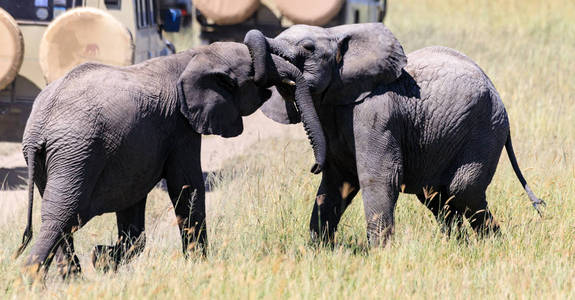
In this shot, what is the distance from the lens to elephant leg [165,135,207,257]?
5.46 m

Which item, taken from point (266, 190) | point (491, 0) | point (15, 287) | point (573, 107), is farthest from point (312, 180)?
point (491, 0)

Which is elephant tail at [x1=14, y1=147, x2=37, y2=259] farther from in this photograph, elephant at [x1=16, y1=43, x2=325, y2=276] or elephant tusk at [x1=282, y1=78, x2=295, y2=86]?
elephant tusk at [x1=282, y1=78, x2=295, y2=86]

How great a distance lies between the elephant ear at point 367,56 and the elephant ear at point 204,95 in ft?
Answer: 2.46

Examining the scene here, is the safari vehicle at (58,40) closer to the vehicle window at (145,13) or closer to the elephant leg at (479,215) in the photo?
the vehicle window at (145,13)

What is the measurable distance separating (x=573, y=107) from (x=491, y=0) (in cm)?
1446

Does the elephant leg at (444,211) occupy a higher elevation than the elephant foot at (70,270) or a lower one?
higher

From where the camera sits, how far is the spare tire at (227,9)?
1195cm

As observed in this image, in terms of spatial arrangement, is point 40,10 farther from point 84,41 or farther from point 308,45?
point 308,45

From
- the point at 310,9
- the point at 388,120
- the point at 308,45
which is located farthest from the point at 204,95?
the point at 310,9

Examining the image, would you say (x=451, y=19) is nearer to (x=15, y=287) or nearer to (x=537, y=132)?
(x=537, y=132)

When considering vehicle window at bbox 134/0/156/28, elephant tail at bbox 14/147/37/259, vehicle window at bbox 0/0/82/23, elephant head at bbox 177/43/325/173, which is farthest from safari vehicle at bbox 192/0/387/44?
elephant tail at bbox 14/147/37/259

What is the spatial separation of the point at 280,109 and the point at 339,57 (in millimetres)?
602

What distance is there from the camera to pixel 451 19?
848 inches

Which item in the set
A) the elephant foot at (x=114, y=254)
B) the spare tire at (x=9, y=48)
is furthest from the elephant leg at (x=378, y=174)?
the spare tire at (x=9, y=48)
